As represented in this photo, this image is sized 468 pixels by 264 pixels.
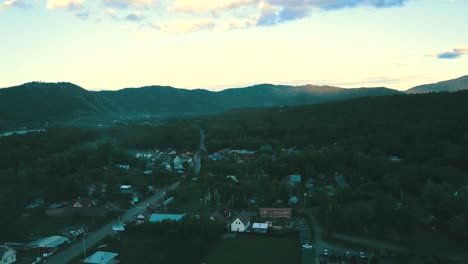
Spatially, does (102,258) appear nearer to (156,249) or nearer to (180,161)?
(156,249)

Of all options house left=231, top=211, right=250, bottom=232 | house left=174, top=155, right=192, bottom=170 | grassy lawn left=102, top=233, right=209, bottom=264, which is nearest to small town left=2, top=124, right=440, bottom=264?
house left=231, top=211, right=250, bottom=232

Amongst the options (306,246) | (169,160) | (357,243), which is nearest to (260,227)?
(306,246)

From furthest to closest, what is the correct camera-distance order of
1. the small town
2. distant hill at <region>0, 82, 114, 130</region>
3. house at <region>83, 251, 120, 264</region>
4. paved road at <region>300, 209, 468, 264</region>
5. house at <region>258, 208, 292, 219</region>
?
distant hill at <region>0, 82, 114, 130</region> < house at <region>258, 208, 292, 219</region> < the small town < paved road at <region>300, 209, 468, 264</region> < house at <region>83, 251, 120, 264</region>

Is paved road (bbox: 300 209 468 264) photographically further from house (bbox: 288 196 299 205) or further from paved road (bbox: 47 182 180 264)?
paved road (bbox: 47 182 180 264)

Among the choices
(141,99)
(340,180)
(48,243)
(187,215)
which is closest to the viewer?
(48,243)

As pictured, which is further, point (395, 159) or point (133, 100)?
point (133, 100)

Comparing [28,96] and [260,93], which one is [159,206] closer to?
[28,96]
